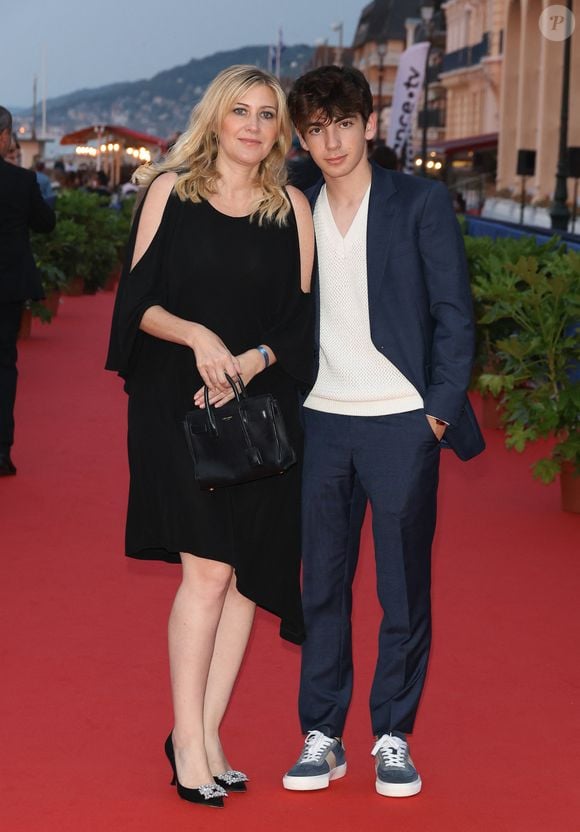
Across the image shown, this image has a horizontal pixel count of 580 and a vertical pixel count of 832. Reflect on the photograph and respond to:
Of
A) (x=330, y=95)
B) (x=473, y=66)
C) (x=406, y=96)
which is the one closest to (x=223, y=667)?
(x=330, y=95)

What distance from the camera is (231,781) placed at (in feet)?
15.4

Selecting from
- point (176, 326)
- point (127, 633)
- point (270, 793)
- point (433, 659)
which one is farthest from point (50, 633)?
point (176, 326)

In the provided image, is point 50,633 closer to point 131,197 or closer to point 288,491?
point 288,491

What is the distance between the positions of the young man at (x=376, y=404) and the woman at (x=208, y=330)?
14cm

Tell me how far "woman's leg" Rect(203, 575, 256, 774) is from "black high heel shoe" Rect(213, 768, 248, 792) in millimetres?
23

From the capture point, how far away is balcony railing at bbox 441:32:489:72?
78.6m

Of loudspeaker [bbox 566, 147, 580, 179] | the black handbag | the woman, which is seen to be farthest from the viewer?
loudspeaker [bbox 566, 147, 580, 179]

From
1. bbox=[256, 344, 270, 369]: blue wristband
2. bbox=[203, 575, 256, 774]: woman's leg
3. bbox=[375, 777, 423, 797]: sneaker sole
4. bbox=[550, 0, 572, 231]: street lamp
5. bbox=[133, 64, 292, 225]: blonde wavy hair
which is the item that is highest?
bbox=[550, 0, 572, 231]: street lamp

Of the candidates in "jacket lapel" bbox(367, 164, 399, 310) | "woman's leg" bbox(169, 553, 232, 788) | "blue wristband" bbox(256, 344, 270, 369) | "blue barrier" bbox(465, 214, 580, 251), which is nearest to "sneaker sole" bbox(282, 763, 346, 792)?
"woman's leg" bbox(169, 553, 232, 788)

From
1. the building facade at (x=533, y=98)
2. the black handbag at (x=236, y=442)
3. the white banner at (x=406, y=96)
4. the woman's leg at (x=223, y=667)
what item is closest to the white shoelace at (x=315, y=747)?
the woman's leg at (x=223, y=667)

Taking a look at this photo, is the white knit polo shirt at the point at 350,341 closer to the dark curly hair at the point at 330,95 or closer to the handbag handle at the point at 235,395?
the dark curly hair at the point at 330,95

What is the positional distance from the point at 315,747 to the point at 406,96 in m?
34.1

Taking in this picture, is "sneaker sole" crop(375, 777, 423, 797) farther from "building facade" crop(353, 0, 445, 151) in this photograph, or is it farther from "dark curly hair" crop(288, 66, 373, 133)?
"building facade" crop(353, 0, 445, 151)

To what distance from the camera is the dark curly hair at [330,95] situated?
179 inches
